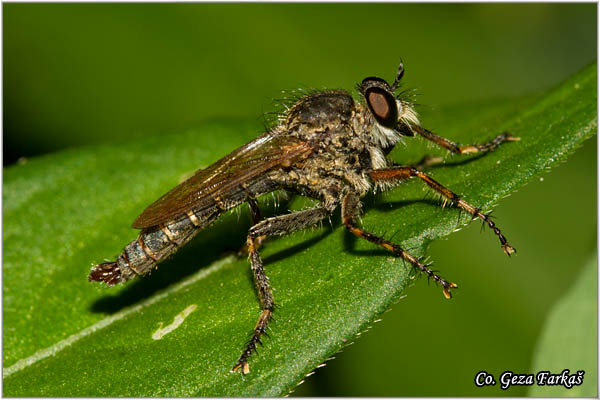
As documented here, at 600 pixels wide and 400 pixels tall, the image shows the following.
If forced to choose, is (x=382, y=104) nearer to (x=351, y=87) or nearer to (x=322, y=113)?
(x=322, y=113)

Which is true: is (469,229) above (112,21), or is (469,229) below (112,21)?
below

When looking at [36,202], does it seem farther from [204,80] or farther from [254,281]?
[204,80]

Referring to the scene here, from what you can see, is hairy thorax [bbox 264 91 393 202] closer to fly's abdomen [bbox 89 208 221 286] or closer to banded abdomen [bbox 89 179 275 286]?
banded abdomen [bbox 89 179 275 286]

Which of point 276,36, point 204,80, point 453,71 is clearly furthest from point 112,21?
point 453,71

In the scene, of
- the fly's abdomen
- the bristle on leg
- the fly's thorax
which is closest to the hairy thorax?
the fly's thorax

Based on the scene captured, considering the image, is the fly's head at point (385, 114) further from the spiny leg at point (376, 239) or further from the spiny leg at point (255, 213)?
the spiny leg at point (255, 213)

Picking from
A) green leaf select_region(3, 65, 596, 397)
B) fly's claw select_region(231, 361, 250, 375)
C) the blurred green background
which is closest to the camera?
fly's claw select_region(231, 361, 250, 375)

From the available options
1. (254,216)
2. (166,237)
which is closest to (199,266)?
(166,237)

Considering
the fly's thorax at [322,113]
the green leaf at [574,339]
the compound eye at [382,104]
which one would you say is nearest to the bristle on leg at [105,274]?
the fly's thorax at [322,113]
